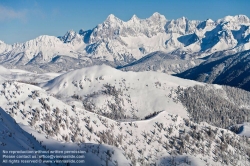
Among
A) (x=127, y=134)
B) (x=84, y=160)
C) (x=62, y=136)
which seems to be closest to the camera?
(x=84, y=160)

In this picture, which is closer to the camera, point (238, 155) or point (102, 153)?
point (102, 153)

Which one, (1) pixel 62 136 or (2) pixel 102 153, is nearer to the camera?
(2) pixel 102 153

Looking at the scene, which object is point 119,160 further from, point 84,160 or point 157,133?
point 157,133

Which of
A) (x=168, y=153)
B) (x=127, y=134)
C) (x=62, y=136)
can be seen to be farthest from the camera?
(x=127, y=134)

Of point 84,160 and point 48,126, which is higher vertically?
point 48,126

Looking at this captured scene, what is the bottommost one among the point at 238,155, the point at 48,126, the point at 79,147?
the point at 238,155

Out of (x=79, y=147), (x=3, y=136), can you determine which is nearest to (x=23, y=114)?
(x=79, y=147)

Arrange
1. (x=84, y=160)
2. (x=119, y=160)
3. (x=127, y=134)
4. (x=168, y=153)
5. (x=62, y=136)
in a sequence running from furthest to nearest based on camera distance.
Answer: (x=127, y=134), (x=168, y=153), (x=62, y=136), (x=119, y=160), (x=84, y=160)

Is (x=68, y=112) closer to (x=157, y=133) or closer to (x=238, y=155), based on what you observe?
(x=157, y=133)

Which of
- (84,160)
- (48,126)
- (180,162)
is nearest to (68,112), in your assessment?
(48,126)
